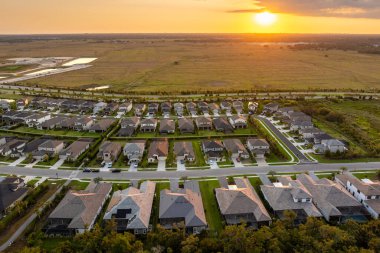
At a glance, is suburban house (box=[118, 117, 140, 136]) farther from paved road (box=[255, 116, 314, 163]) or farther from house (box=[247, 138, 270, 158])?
paved road (box=[255, 116, 314, 163])

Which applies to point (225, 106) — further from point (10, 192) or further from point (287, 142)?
point (10, 192)

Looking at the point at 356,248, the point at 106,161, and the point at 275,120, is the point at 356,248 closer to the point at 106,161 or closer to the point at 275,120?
the point at 106,161

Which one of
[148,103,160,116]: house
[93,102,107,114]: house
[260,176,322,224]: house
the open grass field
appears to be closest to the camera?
[260,176,322,224]: house

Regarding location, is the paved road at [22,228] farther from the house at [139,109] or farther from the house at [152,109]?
the house at [152,109]

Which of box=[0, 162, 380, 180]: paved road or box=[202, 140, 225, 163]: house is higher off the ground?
box=[202, 140, 225, 163]: house

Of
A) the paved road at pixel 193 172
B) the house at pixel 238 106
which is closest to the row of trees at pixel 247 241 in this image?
the paved road at pixel 193 172

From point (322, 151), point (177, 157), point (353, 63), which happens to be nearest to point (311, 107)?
point (322, 151)

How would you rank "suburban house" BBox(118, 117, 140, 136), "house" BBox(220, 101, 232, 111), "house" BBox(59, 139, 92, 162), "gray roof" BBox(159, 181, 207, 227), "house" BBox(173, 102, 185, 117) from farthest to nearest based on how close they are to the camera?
"house" BBox(220, 101, 232, 111)
"house" BBox(173, 102, 185, 117)
"suburban house" BBox(118, 117, 140, 136)
"house" BBox(59, 139, 92, 162)
"gray roof" BBox(159, 181, 207, 227)

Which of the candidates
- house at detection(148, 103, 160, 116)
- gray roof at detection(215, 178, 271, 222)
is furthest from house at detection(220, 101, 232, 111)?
gray roof at detection(215, 178, 271, 222)
